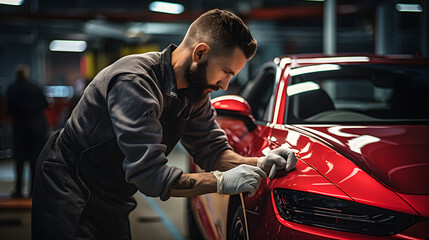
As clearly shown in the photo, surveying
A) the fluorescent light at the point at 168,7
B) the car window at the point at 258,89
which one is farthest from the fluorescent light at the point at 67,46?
the car window at the point at 258,89

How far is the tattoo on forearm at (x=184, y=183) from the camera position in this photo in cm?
170

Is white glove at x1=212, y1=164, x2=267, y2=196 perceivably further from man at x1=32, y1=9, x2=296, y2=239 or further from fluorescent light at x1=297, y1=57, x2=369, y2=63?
fluorescent light at x1=297, y1=57, x2=369, y2=63

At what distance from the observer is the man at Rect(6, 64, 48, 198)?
589cm

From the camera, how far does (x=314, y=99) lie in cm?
276

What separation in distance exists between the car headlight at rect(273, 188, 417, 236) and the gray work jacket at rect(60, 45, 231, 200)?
430mm

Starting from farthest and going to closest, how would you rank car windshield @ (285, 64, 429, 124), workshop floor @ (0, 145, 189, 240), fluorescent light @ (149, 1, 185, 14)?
fluorescent light @ (149, 1, 185, 14)
workshop floor @ (0, 145, 189, 240)
car windshield @ (285, 64, 429, 124)

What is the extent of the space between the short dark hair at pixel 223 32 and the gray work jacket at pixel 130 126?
18 centimetres

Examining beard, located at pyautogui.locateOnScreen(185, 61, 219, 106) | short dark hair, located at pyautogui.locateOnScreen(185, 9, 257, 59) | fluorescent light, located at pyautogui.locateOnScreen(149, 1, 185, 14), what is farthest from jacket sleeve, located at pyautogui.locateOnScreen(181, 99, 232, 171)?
fluorescent light, located at pyautogui.locateOnScreen(149, 1, 185, 14)

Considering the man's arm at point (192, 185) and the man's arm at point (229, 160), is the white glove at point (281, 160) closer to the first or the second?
the man's arm at point (229, 160)

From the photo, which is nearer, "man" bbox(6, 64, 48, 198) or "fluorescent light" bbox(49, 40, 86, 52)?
"man" bbox(6, 64, 48, 198)

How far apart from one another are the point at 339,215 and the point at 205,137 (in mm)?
778

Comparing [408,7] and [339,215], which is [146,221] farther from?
[408,7]

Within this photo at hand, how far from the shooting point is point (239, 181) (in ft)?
5.66

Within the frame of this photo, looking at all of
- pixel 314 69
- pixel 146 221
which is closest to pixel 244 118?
pixel 314 69
